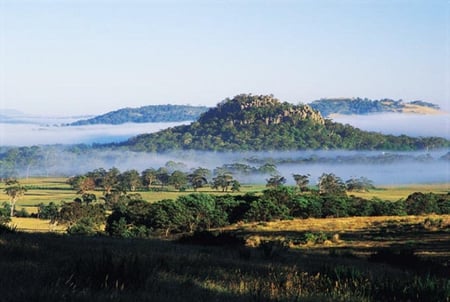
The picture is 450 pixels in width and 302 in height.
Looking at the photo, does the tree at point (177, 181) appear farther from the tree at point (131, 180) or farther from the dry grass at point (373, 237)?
the dry grass at point (373, 237)

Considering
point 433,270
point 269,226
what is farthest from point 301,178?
point 433,270

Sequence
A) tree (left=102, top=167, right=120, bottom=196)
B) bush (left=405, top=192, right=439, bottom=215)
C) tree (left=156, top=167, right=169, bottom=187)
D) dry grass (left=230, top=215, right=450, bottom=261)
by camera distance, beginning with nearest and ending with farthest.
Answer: dry grass (left=230, top=215, right=450, bottom=261) → bush (left=405, top=192, right=439, bottom=215) → tree (left=102, top=167, right=120, bottom=196) → tree (left=156, top=167, right=169, bottom=187)

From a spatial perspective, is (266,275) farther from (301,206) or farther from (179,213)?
(301,206)

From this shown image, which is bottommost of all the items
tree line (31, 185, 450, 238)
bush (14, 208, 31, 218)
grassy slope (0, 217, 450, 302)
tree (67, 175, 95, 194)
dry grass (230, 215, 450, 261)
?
bush (14, 208, 31, 218)

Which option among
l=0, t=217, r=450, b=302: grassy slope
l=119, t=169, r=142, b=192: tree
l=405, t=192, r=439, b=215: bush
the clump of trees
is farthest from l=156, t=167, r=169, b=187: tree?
l=0, t=217, r=450, b=302: grassy slope

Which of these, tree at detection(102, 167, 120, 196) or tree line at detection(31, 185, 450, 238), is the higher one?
tree line at detection(31, 185, 450, 238)

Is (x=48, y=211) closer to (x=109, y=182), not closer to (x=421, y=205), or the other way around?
(x=421, y=205)

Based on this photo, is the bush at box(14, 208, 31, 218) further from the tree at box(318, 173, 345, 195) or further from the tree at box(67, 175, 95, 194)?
the tree at box(318, 173, 345, 195)

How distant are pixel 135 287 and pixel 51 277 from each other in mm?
903

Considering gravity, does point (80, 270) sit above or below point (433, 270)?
above

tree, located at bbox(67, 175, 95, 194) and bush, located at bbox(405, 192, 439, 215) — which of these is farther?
tree, located at bbox(67, 175, 95, 194)

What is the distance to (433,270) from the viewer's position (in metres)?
14.3

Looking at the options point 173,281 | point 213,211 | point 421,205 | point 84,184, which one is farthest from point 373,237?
point 84,184

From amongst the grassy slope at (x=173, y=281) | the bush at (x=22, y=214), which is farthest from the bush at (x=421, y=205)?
the grassy slope at (x=173, y=281)
